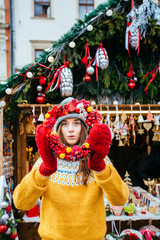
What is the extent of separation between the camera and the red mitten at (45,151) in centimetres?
142

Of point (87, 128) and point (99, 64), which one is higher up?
point (99, 64)

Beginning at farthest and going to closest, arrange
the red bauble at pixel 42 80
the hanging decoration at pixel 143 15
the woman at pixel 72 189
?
1. the red bauble at pixel 42 80
2. the hanging decoration at pixel 143 15
3. the woman at pixel 72 189

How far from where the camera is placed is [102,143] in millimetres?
1386

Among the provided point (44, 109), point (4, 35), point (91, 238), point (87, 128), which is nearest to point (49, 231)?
point (91, 238)

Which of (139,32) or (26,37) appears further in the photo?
(26,37)

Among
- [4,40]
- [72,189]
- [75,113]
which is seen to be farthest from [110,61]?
[4,40]

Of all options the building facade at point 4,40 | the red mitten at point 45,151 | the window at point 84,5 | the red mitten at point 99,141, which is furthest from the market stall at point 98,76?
the window at point 84,5

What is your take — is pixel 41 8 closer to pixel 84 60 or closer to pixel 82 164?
pixel 84 60

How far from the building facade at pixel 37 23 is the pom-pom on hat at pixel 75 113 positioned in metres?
7.48

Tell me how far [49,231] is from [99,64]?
234 centimetres

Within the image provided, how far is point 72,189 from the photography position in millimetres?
1773

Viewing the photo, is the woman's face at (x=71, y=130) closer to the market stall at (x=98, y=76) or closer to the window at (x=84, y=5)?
the market stall at (x=98, y=76)

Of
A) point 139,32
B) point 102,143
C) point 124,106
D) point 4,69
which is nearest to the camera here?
point 102,143

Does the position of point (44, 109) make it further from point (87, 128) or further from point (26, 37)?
point (26, 37)
